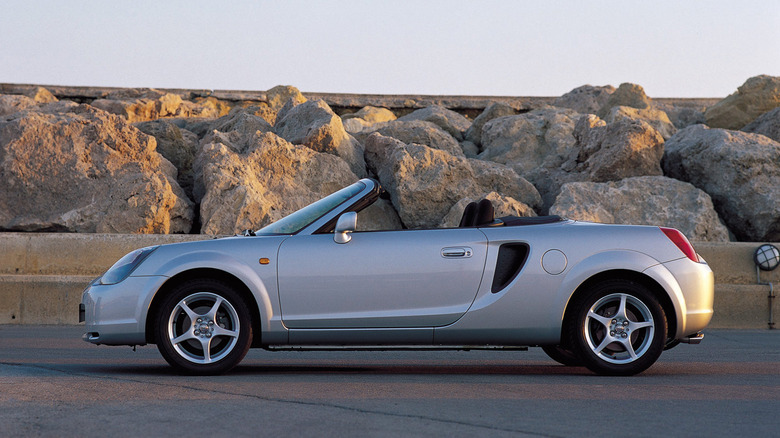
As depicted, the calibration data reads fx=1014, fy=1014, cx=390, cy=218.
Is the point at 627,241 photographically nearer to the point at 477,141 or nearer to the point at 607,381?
the point at 607,381

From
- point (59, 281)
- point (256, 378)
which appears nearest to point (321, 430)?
point (256, 378)

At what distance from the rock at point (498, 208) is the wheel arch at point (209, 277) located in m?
6.15

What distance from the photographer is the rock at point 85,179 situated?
13.5 m

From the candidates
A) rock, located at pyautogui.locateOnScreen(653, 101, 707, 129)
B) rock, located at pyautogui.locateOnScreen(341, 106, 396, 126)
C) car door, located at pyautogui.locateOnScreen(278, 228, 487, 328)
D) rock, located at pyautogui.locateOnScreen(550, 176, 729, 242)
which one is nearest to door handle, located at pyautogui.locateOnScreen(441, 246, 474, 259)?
car door, located at pyautogui.locateOnScreen(278, 228, 487, 328)

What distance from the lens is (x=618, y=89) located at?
21.9 metres

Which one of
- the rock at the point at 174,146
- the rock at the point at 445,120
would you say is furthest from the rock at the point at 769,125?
the rock at the point at 174,146

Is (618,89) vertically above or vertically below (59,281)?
above

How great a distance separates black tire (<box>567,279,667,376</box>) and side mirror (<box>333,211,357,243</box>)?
5.55ft

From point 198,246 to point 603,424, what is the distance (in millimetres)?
3311

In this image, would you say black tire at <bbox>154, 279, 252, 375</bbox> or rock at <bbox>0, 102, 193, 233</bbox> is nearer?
black tire at <bbox>154, 279, 252, 375</bbox>

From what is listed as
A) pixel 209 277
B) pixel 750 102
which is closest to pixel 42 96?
pixel 750 102

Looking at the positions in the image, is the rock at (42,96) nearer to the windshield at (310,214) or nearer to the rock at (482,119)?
the rock at (482,119)

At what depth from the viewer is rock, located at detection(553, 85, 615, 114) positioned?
23.5 meters

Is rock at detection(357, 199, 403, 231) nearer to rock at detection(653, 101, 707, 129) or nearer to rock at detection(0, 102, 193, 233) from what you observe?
rock at detection(0, 102, 193, 233)
